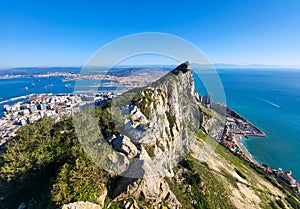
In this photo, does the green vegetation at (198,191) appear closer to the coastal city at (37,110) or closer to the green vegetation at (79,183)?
the green vegetation at (79,183)

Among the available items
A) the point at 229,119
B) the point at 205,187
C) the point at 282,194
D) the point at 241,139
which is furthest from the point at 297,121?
the point at 205,187

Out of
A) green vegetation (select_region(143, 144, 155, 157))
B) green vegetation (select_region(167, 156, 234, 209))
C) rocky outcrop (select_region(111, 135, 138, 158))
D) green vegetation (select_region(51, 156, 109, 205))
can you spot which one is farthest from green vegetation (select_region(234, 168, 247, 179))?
green vegetation (select_region(51, 156, 109, 205))

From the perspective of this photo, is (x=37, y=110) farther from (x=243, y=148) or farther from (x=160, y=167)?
(x=243, y=148)

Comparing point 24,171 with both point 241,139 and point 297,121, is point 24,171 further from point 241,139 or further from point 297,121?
point 297,121

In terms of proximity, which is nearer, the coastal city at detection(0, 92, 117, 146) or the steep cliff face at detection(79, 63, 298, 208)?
the steep cliff face at detection(79, 63, 298, 208)

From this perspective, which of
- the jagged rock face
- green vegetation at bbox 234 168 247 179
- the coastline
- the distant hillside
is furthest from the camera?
the coastline

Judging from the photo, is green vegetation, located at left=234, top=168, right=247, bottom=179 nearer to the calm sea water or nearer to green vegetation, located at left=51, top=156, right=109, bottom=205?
the calm sea water

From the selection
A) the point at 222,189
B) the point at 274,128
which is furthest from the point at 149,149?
the point at 274,128

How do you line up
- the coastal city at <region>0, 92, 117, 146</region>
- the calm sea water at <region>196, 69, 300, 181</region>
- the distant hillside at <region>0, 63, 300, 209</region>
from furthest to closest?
1. the coastal city at <region>0, 92, 117, 146</region>
2. the calm sea water at <region>196, 69, 300, 181</region>
3. the distant hillside at <region>0, 63, 300, 209</region>

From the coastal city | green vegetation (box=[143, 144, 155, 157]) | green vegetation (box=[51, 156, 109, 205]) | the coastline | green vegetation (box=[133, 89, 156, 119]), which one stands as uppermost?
green vegetation (box=[133, 89, 156, 119])

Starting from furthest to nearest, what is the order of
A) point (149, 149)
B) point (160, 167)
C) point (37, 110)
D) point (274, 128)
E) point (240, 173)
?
point (37, 110) → point (274, 128) → point (240, 173) → point (160, 167) → point (149, 149)

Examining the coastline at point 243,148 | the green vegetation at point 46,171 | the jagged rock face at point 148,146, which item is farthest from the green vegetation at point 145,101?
the coastline at point 243,148
